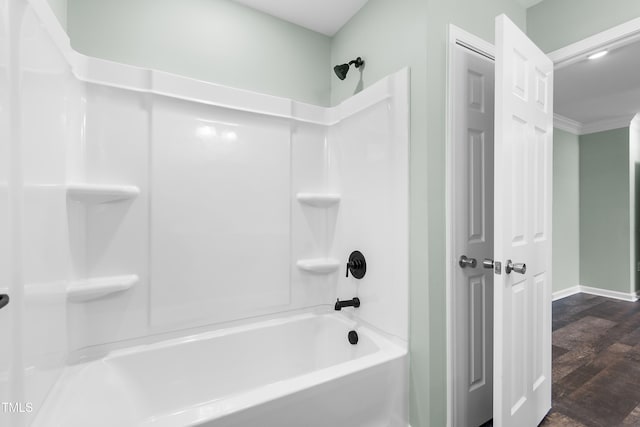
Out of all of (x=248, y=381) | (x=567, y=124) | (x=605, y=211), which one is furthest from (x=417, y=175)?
(x=605, y=211)

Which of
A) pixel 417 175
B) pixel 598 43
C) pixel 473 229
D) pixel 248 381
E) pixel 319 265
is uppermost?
pixel 598 43

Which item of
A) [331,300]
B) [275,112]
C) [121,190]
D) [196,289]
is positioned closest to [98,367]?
[196,289]

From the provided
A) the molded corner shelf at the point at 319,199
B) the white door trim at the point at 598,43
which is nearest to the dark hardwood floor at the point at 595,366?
the molded corner shelf at the point at 319,199

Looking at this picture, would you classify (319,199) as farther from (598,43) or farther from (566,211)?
(566,211)

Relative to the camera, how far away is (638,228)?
173 inches

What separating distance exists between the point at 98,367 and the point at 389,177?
180 cm

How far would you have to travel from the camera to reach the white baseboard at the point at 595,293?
14.0 ft

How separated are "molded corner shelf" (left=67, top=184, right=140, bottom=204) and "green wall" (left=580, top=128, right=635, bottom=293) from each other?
598 cm

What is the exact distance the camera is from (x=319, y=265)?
6.97 ft

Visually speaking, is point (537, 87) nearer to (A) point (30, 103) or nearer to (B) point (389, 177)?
(B) point (389, 177)

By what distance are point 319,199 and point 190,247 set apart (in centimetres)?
90

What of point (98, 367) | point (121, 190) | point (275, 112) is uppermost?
point (275, 112)

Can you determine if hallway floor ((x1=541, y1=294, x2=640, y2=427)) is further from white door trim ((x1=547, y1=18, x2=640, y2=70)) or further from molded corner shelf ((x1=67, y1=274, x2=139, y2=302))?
molded corner shelf ((x1=67, y1=274, x2=139, y2=302))

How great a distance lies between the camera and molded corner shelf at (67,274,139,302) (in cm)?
144
